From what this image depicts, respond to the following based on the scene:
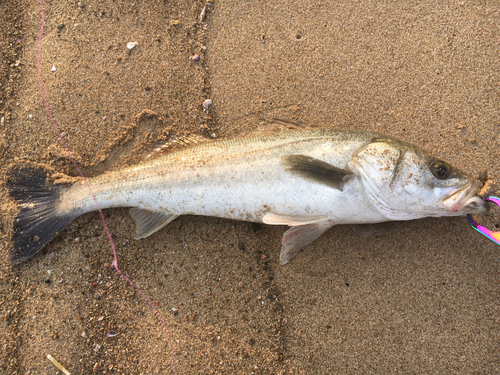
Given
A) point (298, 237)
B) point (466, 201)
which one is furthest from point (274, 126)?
point (466, 201)

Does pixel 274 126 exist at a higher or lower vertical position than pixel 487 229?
higher

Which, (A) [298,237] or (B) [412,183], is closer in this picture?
(B) [412,183]

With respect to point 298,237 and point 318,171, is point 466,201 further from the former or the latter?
point 298,237

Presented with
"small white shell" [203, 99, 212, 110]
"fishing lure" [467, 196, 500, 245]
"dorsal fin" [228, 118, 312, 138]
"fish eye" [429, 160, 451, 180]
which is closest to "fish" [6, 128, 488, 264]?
"fish eye" [429, 160, 451, 180]

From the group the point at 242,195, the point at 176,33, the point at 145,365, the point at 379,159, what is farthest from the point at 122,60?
the point at 145,365

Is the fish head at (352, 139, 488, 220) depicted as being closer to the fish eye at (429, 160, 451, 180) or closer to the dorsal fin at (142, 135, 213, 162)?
the fish eye at (429, 160, 451, 180)

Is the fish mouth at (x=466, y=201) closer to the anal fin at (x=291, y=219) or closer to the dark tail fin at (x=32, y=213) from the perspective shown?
the anal fin at (x=291, y=219)
